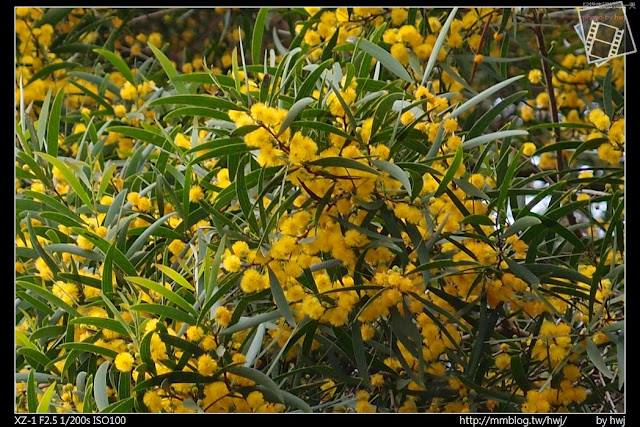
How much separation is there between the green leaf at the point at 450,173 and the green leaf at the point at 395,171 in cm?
7

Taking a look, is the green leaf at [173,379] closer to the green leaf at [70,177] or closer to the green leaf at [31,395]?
the green leaf at [31,395]

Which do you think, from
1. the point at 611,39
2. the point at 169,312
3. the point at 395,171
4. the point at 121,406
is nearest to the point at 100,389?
the point at 121,406

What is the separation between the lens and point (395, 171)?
42.6 inches

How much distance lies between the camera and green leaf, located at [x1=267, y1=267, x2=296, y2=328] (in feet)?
3.64

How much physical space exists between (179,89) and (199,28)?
5.61 ft

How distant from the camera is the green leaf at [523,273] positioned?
1.19m

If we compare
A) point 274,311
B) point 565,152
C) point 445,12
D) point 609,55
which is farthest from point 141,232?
point 565,152

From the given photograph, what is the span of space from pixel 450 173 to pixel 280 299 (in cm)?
30

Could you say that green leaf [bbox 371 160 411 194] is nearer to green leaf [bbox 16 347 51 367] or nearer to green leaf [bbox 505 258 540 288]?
green leaf [bbox 505 258 540 288]

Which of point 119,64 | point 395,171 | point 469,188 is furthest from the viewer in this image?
point 119,64

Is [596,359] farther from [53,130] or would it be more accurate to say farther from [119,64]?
[119,64]

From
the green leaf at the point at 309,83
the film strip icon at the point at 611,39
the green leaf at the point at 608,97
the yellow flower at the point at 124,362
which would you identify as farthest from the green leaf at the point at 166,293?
the film strip icon at the point at 611,39

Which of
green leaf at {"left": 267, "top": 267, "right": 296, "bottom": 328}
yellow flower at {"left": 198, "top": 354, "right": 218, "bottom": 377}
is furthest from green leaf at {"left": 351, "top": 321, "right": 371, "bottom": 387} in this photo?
yellow flower at {"left": 198, "top": 354, "right": 218, "bottom": 377}

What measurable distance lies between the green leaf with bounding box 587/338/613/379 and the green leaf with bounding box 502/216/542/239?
0.68 ft
